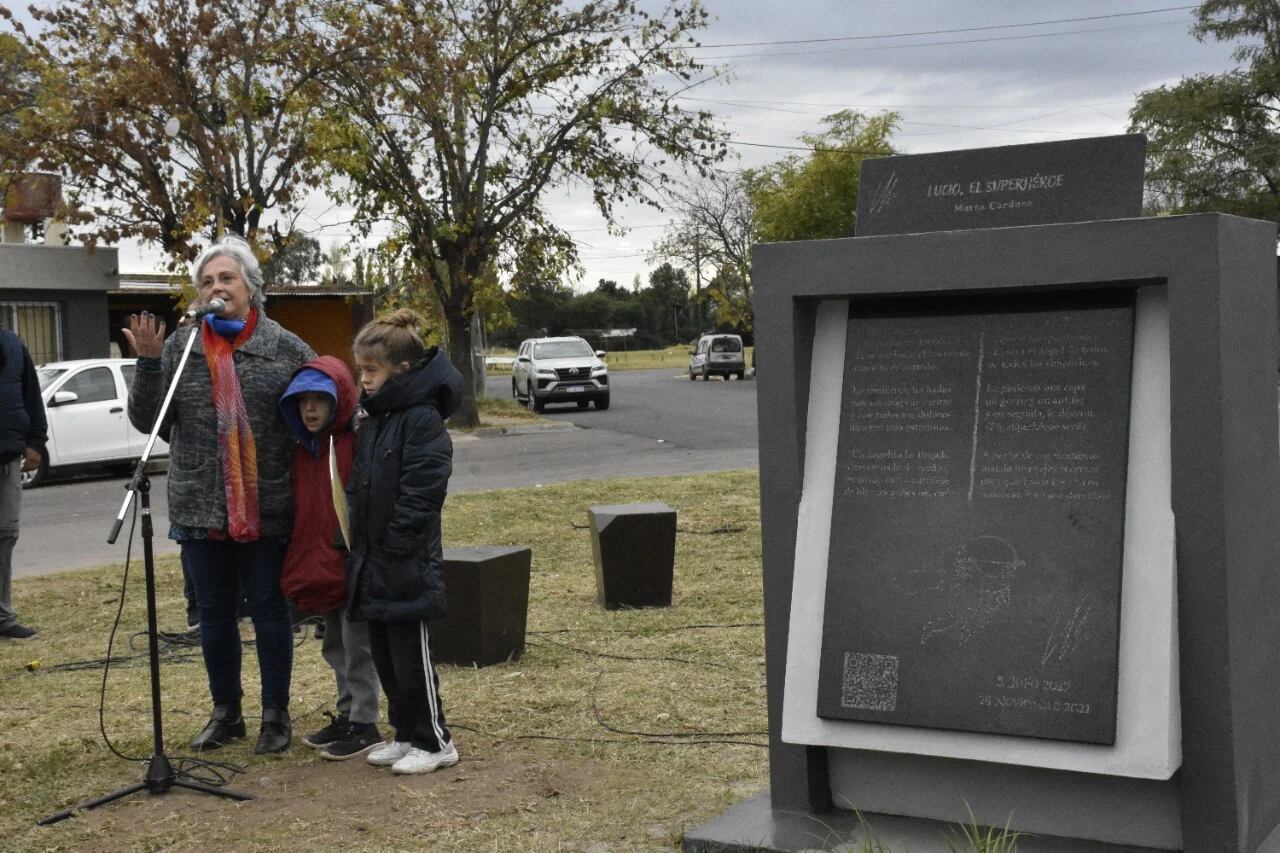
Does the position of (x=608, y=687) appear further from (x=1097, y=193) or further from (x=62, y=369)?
(x=62, y=369)

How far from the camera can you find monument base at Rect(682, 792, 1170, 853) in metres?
4.10

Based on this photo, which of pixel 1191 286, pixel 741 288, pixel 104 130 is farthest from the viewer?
pixel 741 288

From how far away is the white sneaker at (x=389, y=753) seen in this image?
5.37 m

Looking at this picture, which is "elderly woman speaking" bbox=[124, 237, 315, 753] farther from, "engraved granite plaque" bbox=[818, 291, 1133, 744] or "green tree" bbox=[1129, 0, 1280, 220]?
"green tree" bbox=[1129, 0, 1280, 220]

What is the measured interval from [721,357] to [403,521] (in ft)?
154

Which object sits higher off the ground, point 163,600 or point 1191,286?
point 1191,286

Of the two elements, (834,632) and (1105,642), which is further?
(834,632)

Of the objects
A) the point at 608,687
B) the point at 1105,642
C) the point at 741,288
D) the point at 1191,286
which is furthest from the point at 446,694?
the point at 741,288

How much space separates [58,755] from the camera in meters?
5.65

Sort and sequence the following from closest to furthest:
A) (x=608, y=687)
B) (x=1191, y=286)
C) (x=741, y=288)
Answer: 1. (x=1191, y=286)
2. (x=608, y=687)
3. (x=741, y=288)

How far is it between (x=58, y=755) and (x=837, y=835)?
10.2 ft

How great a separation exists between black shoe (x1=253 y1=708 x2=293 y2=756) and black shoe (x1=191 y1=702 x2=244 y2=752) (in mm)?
143

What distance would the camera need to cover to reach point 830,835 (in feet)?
14.2
